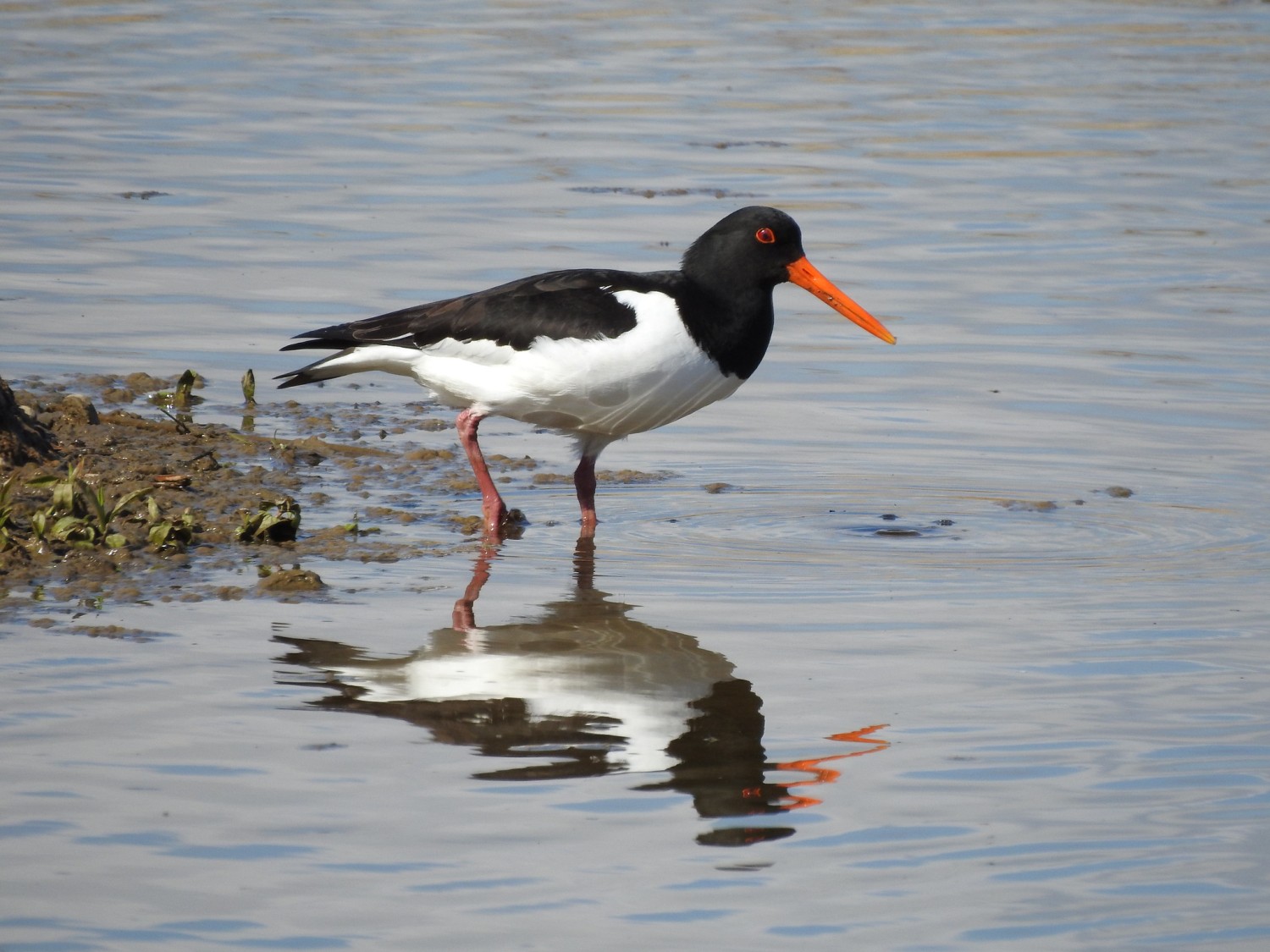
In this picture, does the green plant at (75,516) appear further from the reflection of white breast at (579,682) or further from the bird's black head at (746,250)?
the bird's black head at (746,250)

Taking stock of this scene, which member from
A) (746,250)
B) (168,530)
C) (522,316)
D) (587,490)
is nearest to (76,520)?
(168,530)

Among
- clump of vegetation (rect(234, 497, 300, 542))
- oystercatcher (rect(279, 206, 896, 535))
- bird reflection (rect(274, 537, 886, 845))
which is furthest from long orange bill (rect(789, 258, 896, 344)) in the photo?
clump of vegetation (rect(234, 497, 300, 542))

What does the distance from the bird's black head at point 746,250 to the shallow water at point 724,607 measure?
0.88 metres

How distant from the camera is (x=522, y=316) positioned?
22.5 ft

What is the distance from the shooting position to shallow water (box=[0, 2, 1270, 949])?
3840 mm

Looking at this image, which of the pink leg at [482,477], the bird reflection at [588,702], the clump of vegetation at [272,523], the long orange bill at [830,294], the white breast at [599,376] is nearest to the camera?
the bird reflection at [588,702]

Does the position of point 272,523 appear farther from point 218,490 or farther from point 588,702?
point 588,702

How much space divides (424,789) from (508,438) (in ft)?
14.2

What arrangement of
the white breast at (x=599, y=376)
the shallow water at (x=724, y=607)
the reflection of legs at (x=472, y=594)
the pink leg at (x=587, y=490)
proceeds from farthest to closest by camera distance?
the pink leg at (x=587, y=490)
the white breast at (x=599, y=376)
the reflection of legs at (x=472, y=594)
the shallow water at (x=724, y=607)

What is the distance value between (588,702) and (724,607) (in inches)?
40.5

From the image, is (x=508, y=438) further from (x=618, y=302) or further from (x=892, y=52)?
(x=892, y=52)

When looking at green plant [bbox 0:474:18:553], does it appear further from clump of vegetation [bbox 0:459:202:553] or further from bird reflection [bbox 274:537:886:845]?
bird reflection [bbox 274:537:886:845]

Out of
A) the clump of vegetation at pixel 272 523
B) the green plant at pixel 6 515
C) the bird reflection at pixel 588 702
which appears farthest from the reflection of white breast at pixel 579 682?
the green plant at pixel 6 515

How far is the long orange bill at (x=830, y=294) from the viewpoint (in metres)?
7.32
